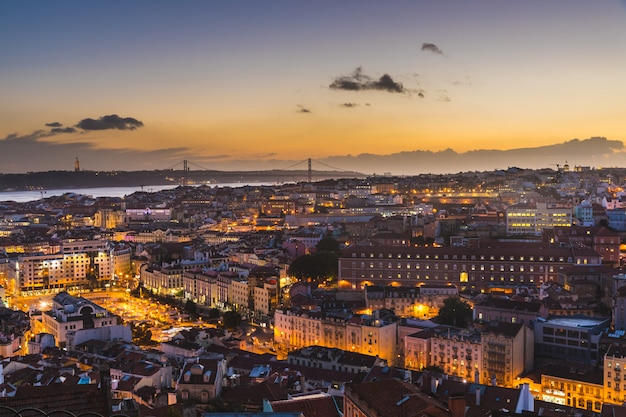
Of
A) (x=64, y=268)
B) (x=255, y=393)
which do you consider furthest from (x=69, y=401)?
(x=64, y=268)

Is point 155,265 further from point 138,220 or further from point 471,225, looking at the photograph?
point 138,220

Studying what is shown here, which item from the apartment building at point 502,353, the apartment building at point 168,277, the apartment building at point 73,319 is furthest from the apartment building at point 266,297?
the apartment building at point 502,353

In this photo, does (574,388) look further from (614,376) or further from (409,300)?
(409,300)

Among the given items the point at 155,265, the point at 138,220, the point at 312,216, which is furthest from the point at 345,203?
the point at 155,265

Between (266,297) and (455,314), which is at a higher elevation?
Result: (455,314)

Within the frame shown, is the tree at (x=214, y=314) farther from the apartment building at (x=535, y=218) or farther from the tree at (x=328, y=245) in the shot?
the apartment building at (x=535, y=218)

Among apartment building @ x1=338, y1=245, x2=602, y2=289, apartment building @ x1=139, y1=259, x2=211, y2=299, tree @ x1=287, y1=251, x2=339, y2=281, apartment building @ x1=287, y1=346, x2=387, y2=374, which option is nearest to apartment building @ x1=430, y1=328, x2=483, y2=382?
apartment building @ x1=287, y1=346, x2=387, y2=374

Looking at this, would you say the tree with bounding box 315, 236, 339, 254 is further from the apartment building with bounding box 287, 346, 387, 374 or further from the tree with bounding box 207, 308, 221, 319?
the apartment building with bounding box 287, 346, 387, 374
